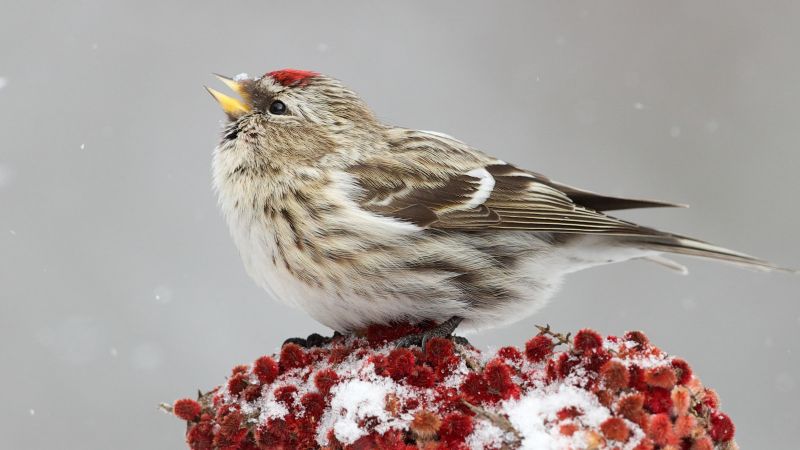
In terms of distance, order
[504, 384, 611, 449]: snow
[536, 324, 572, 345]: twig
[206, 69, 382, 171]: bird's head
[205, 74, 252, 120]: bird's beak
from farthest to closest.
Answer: [205, 74, 252, 120]: bird's beak, [206, 69, 382, 171]: bird's head, [536, 324, 572, 345]: twig, [504, 384, 611, 449]: snow

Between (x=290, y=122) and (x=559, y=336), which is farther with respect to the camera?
(x=290, y=122)

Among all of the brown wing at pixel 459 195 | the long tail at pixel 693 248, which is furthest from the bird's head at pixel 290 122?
the long tail at pixel 693 248

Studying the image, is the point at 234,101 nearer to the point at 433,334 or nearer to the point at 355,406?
the point at 433,334

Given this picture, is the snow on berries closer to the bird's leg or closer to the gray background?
the bird's leg

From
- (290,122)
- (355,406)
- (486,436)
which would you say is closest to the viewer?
(486,436)

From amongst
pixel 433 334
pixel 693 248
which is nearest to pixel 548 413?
pixel 433 334

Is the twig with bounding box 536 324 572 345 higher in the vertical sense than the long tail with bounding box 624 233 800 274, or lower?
higher

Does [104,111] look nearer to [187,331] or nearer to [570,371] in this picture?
[187,331]

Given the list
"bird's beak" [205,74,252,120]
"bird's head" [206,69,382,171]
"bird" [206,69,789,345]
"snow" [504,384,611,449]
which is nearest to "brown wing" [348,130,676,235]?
"bird" [206,69,789,345]
